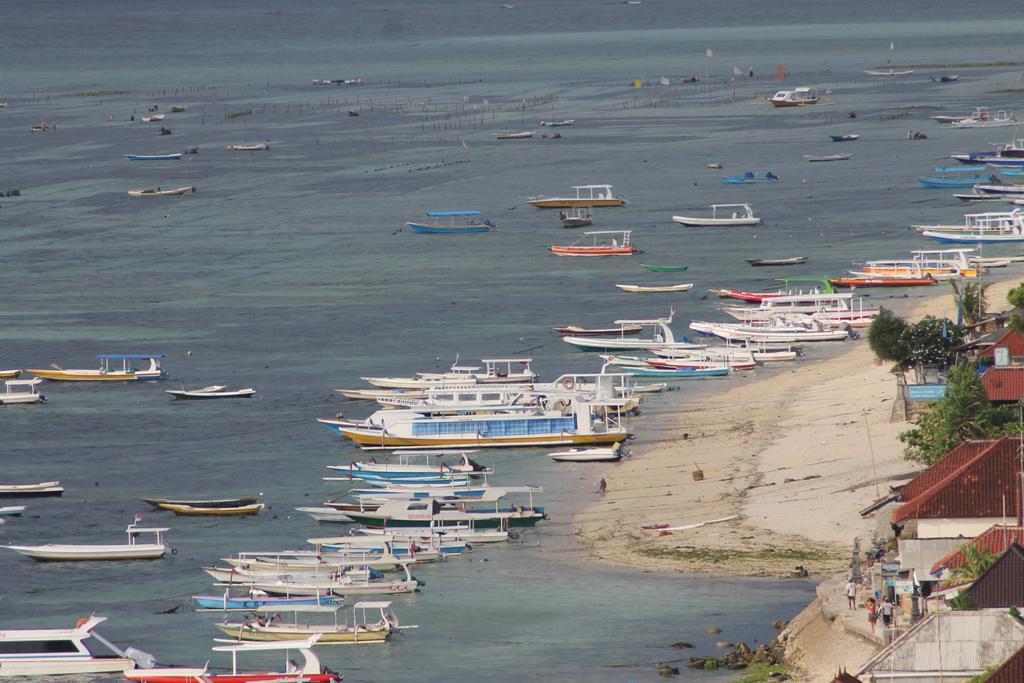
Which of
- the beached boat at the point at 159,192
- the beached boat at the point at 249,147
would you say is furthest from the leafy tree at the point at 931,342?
the beached boat at the point at 249,147

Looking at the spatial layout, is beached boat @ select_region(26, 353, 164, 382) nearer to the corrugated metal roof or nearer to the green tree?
the green tree

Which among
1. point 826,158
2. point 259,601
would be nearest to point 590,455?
point 259,601

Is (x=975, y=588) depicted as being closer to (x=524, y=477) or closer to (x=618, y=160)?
(x=524, y=477)

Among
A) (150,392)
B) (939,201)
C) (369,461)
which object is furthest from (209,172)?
(369,461)

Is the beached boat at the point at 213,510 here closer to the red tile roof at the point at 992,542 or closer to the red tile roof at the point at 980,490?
the red tile roof at the point at 980,490

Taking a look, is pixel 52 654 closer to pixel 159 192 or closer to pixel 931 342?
pixel 931 342

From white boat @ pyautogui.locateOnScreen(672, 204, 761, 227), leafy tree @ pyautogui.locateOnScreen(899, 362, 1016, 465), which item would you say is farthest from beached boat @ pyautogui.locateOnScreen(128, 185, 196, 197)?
leafy tree @ pyautogui.locateOnScreen(899, 362, 1016, 465)

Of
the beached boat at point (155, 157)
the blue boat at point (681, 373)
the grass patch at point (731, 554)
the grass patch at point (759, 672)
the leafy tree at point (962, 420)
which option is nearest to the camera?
the grass patch at point (759, 672)
